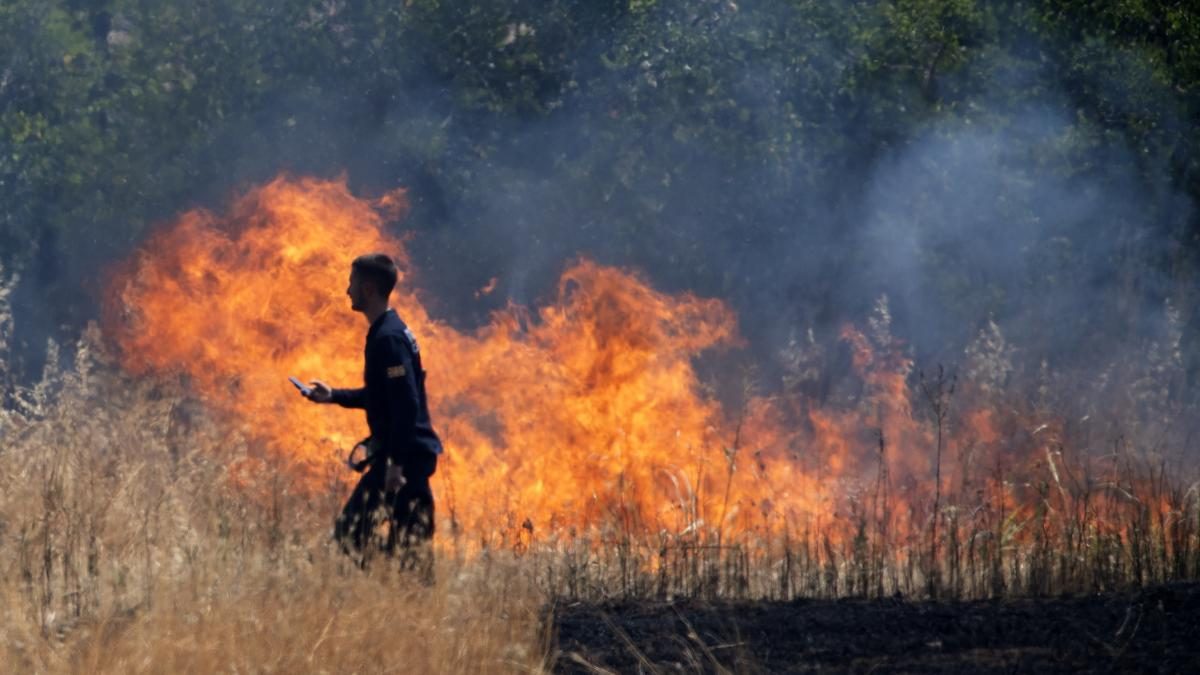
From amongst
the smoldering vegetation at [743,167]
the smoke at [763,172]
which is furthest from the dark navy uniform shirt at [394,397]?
the smoke at [763,172]

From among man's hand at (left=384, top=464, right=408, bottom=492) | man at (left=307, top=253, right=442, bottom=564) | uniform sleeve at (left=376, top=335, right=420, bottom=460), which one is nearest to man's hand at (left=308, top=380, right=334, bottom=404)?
man at (left=307, top=253, right=442, bottom=564)

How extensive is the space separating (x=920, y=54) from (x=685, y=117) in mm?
1885

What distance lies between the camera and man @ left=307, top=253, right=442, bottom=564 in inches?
275

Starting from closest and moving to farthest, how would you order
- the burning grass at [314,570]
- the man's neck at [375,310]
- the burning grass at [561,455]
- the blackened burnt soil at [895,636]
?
1. the burning grass at [314,570]
2. the blackened burnt soil at [895,636]
3. the man's neck at [375,310]
4. the burning grass at [561,455]

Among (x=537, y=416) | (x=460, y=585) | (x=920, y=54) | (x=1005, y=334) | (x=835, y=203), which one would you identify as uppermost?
(x=920, y=54)

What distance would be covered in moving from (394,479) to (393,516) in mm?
292

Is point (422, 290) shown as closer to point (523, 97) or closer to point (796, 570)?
point (523, 97)

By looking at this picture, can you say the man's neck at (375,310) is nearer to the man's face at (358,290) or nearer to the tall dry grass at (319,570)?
the man's face at (358,290)

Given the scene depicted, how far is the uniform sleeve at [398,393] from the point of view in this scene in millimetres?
6969

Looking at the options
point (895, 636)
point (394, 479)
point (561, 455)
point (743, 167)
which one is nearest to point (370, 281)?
point (394, 479)

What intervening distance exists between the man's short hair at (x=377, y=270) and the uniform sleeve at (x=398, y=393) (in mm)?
292

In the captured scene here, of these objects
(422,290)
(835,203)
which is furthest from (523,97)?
(835,203)

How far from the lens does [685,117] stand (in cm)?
1211

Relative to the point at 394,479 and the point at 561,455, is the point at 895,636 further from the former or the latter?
the point at 561,455
